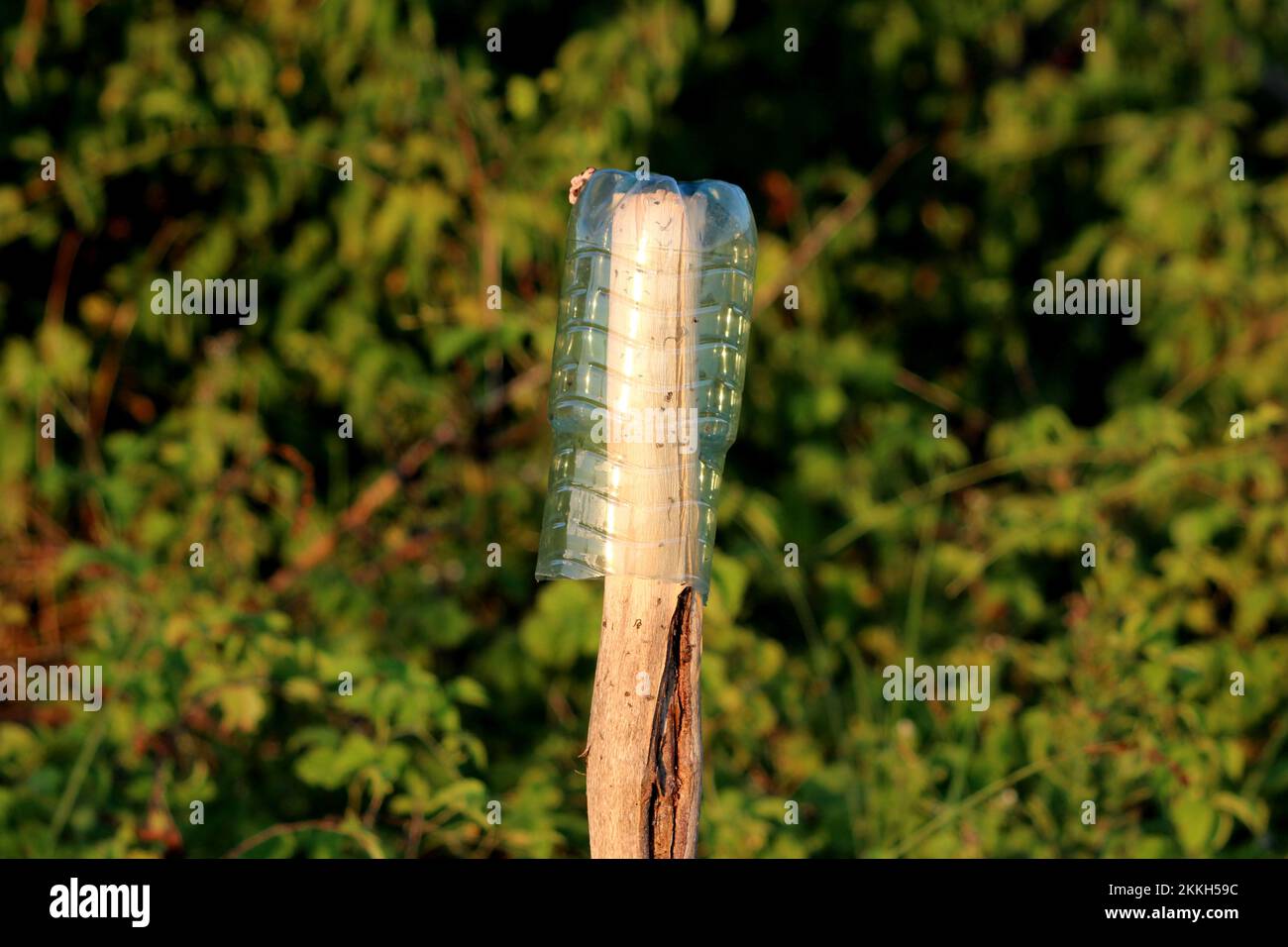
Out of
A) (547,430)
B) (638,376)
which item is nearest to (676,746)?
(638,376)

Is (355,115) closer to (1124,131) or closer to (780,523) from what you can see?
(780,523)

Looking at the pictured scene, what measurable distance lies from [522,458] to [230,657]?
4.84 feet

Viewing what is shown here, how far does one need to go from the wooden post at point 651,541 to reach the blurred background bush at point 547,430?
932mm

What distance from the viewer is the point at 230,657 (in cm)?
323

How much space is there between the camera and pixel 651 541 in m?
1.98

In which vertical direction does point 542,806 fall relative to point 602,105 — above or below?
below

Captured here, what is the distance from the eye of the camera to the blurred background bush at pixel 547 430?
134 inches

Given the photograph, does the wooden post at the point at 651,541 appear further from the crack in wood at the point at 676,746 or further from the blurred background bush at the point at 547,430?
the blurred background bush at the point at 547,430

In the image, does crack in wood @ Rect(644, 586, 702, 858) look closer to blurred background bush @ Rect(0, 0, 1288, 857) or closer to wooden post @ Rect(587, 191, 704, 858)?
wooden post @ Rect(587, 191, 704, 858)

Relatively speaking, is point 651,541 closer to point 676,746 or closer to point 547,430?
point 676,746

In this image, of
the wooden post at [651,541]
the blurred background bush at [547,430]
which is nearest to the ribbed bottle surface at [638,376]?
the wooden post at [651,541]
